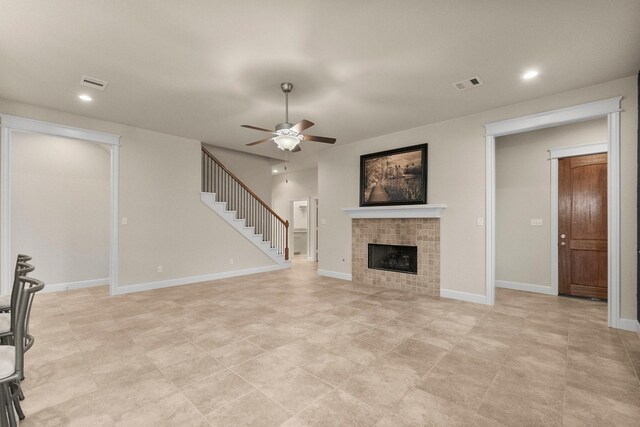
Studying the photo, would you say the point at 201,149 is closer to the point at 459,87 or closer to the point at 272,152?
the point at 272,152

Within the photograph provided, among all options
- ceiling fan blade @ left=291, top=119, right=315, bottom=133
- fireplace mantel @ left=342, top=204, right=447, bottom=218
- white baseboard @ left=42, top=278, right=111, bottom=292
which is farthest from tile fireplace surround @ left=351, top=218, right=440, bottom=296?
white baseboard @ left=42, top=278, right=111, bottom=292

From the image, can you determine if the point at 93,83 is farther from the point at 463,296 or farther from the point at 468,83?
the point at 463,296

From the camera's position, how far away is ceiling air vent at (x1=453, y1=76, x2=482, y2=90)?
11.4 feet

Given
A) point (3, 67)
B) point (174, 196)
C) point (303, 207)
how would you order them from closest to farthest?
point (3, 67) < point (174, 196) < point (303, 207)

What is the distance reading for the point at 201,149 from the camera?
6.39 metres

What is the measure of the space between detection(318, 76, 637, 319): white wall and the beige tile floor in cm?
70

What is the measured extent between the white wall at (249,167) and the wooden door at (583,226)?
6.79 metres

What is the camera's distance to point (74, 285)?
18.5 feet

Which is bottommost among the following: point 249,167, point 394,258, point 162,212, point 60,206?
point 394,258

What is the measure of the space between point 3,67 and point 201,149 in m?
3.28

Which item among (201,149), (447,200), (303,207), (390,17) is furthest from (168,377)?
(303,207)

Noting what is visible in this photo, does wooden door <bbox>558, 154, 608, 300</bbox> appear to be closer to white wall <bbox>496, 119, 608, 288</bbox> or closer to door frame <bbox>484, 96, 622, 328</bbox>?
white wall <bbox>496, 119, 608, 288</bbox>

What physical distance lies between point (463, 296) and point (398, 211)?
1796mm

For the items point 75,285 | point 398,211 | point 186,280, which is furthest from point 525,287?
point 75,285
